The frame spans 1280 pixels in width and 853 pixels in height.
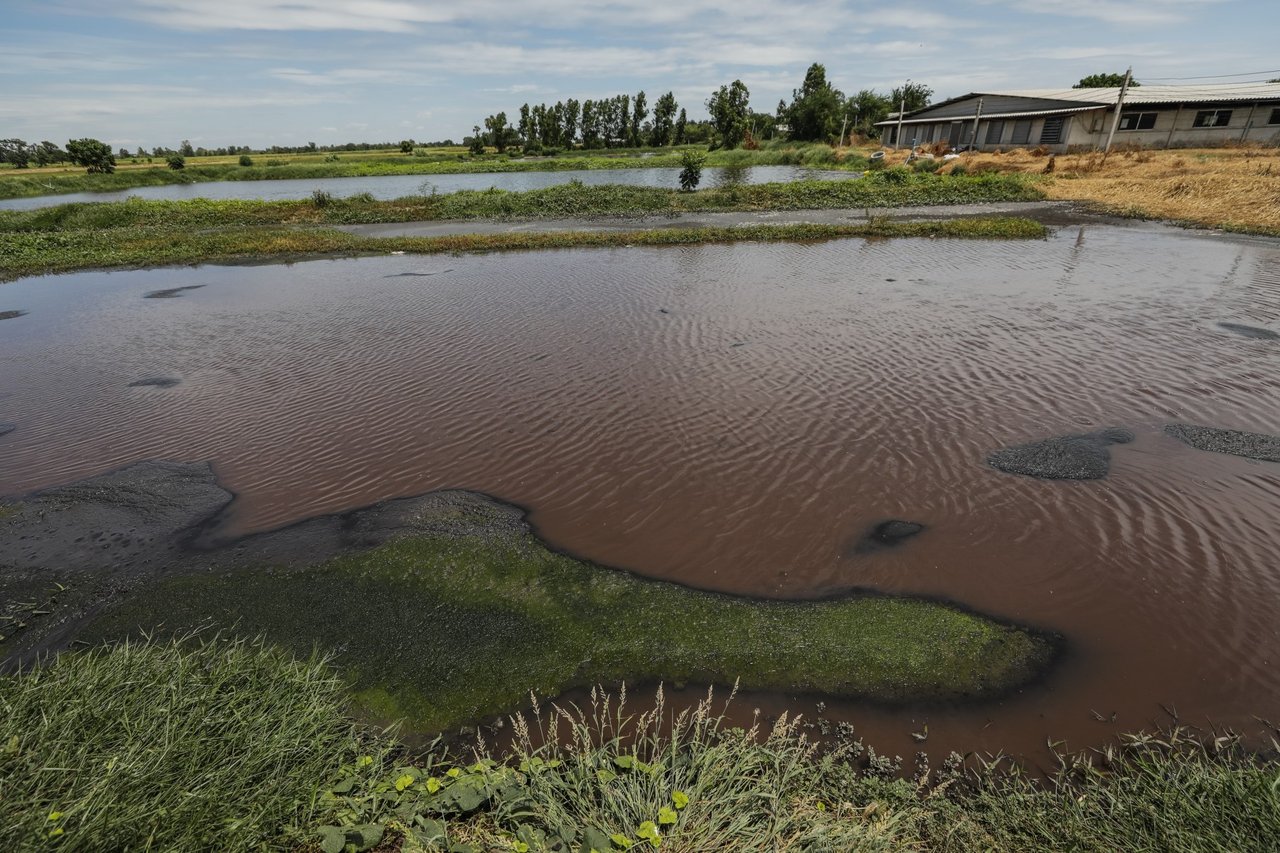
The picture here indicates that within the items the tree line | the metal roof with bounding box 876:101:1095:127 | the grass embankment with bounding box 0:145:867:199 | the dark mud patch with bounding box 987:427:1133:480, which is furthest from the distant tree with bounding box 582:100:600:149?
the dark mud patch with bounding box 987:427:1133:480

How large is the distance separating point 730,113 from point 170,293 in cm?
8568

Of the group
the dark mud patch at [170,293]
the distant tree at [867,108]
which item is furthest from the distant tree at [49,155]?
the distant tree at [867,108]

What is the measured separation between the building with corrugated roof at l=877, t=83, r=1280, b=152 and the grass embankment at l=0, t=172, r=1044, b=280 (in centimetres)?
1678

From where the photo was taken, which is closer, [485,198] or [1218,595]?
[1218,595]

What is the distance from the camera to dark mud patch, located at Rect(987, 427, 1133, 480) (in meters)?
9.27

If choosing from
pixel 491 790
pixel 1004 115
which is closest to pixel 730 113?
pixel 1004 115

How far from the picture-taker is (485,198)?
42188mm

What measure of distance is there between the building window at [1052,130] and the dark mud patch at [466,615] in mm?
59556

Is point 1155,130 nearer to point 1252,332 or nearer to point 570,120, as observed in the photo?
point 1252,332

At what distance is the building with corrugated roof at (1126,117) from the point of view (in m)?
44.1

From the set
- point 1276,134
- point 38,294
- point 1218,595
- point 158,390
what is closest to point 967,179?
point 1276,134

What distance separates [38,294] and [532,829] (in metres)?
31.9

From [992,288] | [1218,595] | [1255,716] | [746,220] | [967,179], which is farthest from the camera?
[967,179]

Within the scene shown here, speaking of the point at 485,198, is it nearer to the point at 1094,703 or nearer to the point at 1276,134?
the point at 1094,703
